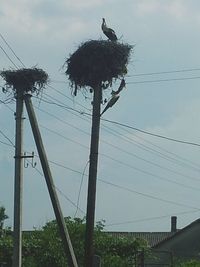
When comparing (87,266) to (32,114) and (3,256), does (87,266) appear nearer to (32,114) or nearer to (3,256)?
(32,114)

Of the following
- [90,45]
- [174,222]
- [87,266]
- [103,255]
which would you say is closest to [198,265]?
[103,255]

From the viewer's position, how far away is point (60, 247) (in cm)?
2356

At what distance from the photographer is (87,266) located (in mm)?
15555

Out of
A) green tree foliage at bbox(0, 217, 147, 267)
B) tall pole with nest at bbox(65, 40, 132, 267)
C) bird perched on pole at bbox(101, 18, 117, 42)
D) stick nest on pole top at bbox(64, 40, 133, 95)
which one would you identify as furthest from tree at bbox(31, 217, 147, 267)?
bird perched on pole at bbox(101, 18, 117, 42)

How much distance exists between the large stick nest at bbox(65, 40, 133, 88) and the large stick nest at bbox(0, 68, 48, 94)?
2.80 ft

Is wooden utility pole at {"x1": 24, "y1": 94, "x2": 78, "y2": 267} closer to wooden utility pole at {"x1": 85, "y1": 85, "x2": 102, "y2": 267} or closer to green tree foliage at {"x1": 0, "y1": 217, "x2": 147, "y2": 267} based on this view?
wooden utility pole at {"x1": 85, "y1": 85, "x2": 102, "y2": 267}

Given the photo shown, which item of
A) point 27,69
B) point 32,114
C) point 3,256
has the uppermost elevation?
point 27,69

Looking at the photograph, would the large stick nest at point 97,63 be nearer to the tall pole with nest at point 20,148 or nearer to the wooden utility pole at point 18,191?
the tall pole with nest at point 20,148

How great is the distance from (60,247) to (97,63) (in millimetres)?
8720

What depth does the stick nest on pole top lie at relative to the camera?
54.7 feet

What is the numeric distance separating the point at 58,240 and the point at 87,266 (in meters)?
8.17

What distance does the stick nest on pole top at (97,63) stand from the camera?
657 inches

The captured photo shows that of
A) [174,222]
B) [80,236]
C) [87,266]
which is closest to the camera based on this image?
[87,266]

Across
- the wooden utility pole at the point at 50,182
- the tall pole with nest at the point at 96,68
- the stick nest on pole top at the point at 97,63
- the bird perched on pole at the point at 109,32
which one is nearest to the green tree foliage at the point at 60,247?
the wooden utility pole at the point at 50,182
